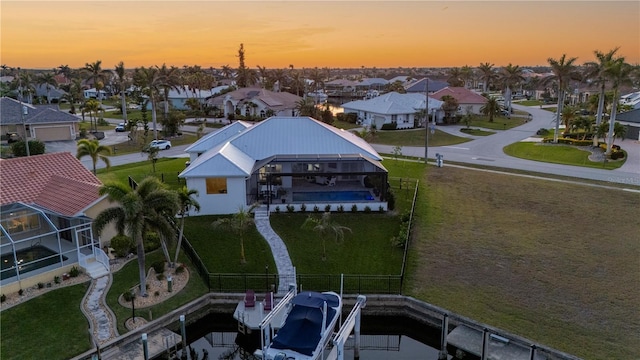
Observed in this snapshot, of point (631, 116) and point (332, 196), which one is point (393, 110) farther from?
point (332, 196)

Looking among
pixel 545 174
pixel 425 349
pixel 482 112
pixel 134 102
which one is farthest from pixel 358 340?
pixel 134 102

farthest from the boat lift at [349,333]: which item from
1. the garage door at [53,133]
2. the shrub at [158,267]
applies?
the garage door at [53,133]

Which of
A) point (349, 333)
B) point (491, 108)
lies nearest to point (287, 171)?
point (349, 333)

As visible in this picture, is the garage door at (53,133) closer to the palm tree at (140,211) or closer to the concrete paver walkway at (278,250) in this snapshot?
the concrete paver walkway at (278,250)

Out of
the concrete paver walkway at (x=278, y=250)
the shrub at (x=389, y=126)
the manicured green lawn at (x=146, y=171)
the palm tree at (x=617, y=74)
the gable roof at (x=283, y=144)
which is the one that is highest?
the palm tree at (x=617, y=74)

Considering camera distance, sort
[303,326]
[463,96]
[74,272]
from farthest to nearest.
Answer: [463,96], [74,272], [303,326]

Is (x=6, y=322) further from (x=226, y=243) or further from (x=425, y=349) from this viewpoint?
(x=425, y=349)
